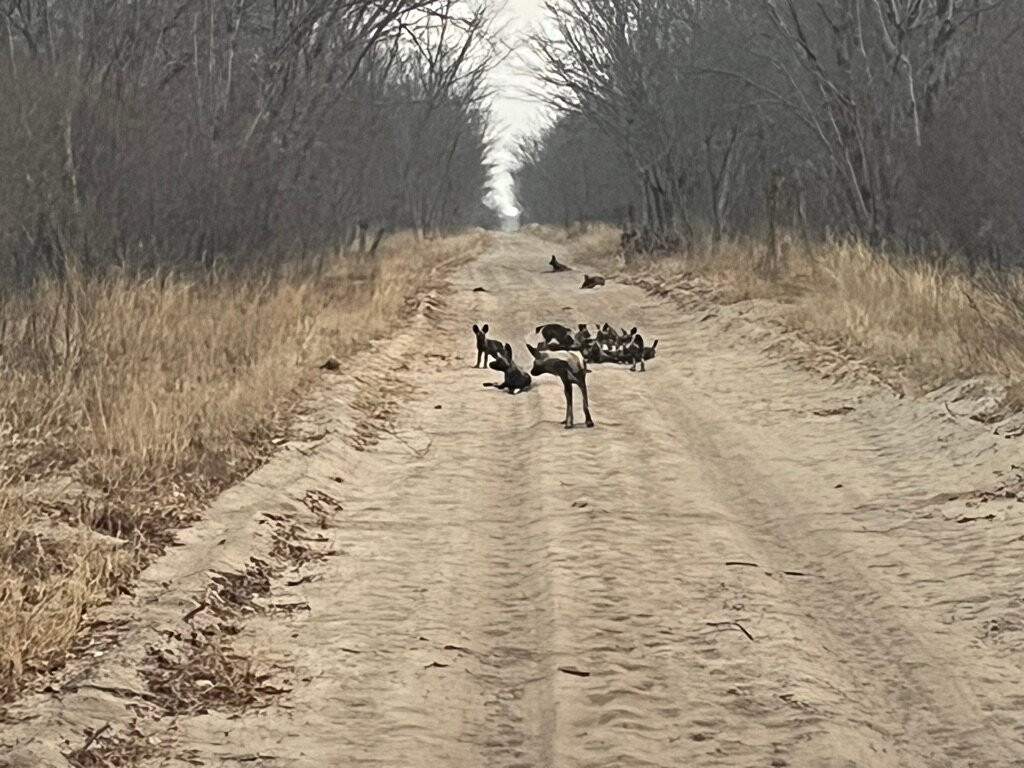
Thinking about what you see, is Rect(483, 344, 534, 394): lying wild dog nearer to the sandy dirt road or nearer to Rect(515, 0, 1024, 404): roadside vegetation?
the sandy dirt road

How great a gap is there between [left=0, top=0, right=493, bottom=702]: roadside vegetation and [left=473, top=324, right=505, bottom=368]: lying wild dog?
4.36 feet

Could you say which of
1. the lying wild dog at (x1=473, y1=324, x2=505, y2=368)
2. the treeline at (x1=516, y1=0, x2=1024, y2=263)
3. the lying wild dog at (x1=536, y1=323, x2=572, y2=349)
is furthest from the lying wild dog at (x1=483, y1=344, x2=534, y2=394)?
the treeline at (x1=516, y1=0, x2=1024, y2=263)

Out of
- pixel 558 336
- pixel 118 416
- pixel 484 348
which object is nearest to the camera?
pixel 118 416

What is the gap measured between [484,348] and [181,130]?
501cm

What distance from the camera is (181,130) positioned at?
15312 millimetres

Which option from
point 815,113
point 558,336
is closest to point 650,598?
point 558,336

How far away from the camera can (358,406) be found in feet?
34.5

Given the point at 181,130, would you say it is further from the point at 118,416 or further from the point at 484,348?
the point at 118,416

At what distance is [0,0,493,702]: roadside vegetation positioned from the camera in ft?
21.0

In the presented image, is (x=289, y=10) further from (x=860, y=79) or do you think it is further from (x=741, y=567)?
(x=741, y=567)

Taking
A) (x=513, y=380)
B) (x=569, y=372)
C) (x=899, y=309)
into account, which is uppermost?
(x=899, y=309)

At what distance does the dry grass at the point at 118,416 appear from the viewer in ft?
17.6

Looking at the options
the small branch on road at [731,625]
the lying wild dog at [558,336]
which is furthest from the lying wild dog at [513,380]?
the small branch on road at [731,625]

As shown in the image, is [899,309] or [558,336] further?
[558,336]
